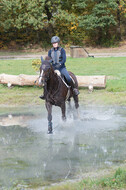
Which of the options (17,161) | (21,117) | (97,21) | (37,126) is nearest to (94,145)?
(17,161)

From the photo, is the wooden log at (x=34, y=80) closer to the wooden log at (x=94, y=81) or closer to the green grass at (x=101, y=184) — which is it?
the wooden log at (x=94, y=81)

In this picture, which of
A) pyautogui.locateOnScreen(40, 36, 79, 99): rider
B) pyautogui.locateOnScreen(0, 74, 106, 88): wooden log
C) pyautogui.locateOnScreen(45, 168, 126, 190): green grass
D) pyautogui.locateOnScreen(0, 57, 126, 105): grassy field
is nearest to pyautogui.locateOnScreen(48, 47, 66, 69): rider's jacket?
pyautogui.locateOnScreen(40, 36, 79, 99): rider

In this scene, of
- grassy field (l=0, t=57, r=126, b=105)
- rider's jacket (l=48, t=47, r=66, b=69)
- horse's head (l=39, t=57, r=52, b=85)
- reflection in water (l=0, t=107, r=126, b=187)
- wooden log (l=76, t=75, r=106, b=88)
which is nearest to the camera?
reflection in water (l=0, t=107, r=126, b=187)

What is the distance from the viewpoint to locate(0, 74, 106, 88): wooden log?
16438 millimetres

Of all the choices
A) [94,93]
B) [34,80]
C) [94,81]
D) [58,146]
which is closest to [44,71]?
[58,146]

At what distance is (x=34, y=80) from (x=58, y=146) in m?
8.37

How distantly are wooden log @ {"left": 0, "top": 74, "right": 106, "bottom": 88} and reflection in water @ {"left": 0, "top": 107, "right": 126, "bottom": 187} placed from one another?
3.68 meters

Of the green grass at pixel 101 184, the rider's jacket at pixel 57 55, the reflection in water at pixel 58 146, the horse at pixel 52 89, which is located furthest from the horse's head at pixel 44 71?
the green grass at pixel 101 184

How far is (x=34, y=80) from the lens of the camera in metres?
17.0

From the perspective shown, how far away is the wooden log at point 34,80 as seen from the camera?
16.4 meters

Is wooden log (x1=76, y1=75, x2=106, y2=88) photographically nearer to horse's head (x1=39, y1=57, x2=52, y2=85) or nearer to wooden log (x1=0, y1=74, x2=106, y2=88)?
wooden log (x1=0, y1=74, x2=106, y2=88)

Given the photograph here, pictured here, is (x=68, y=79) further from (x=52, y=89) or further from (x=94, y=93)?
(x=94, y=93)

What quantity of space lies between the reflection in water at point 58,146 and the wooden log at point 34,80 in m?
3.68

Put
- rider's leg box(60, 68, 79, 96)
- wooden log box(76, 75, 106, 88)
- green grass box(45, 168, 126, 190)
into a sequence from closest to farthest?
green grass box(45, 168, 126, 190)
rider's leg box(60, 68, 79, 96)
wooden log box(76, 75, 106, 88)
